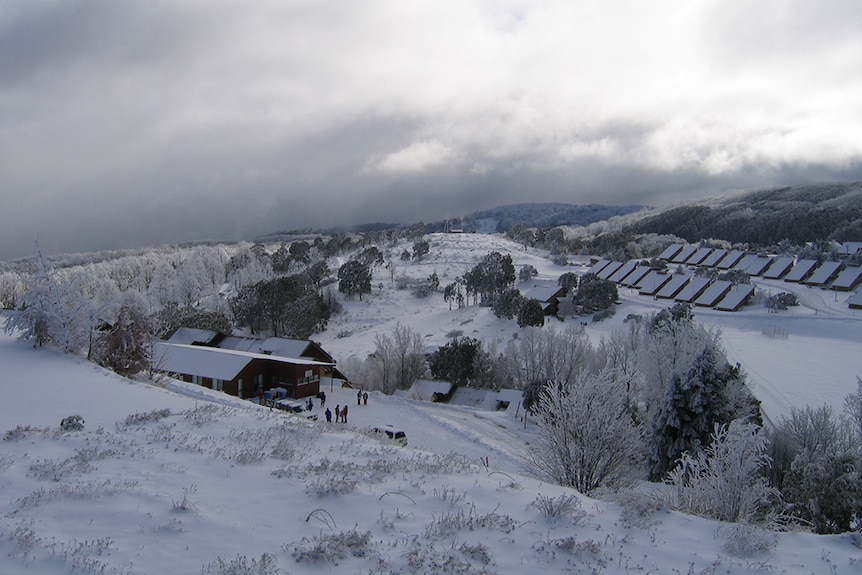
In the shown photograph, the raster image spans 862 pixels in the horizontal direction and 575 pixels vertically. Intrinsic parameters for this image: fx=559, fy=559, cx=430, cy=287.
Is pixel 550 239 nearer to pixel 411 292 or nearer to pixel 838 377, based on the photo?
pixel 411 292

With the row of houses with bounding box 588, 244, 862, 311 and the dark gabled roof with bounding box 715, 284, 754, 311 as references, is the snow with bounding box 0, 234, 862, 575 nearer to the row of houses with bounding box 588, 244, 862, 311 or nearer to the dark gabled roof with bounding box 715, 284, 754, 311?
the dark gabled roof with bounding box 715, 284, 754, 311

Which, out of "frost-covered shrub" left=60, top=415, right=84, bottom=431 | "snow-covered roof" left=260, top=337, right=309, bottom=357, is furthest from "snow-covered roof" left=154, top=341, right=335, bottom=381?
"frost-covered shrub" left=60, top=415, right=84, bottom=431

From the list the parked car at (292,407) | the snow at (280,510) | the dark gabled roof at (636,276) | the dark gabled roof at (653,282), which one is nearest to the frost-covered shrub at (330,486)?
the snow at (280,510)

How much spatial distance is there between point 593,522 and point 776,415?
25367 millimetres

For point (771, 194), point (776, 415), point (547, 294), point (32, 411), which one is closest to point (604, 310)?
point (547, 294)

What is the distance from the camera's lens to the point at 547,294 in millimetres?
63469

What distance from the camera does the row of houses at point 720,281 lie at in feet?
189

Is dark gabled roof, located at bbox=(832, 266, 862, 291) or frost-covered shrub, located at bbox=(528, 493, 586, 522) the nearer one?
frost-covered shrub, located at bbox=(528, 493, 586, 522)

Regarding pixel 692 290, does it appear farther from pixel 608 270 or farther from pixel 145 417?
pixel 145 417

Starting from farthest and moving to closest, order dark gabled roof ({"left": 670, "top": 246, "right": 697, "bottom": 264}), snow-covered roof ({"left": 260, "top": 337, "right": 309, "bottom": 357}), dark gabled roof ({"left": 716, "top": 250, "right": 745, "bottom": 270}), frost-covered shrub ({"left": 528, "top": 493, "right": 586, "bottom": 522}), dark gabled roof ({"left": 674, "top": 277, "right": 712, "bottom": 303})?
dark gabled roof ({"left": 670, "top": 246, "right": 697, "bottom": 264}) < dark gabled roof ({"left": 716, "top": 250, "right": 745, "bottom": 270}) < dark gabled roof ({"left": 674, "top": 277, "right": 712, "bottom": 303}) < snow-covered roof ({"left": 260, "top": 337, "right": 309, "bottom": 357}) < frost-covered shrub ({"left": 528, "top": 493, "right": 586, "bottom": 522})

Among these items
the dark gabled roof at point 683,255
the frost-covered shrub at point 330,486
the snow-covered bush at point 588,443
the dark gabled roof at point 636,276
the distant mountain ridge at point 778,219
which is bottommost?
the snow-covered bush at point 588,443

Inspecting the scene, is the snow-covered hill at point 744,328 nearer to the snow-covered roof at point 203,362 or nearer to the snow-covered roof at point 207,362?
the snow-covered roof at point 207,362

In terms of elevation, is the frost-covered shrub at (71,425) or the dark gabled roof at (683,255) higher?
the dark gabled roof at (683,255)

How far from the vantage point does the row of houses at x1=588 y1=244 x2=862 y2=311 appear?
57500 millimetres
